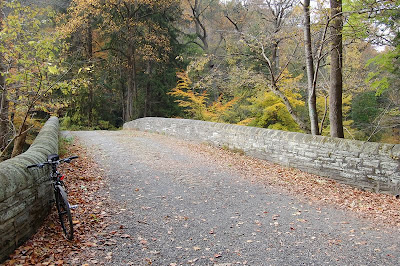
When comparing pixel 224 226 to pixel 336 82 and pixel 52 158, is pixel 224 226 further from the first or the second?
pixel 336 82

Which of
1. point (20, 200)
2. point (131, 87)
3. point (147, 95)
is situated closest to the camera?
point (20, 200)

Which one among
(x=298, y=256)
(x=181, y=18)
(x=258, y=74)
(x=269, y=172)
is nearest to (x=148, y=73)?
(x=181, y=18)

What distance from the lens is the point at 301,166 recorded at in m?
8.37

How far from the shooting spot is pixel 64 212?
12.8 feet

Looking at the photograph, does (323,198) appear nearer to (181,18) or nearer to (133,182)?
(133,182)

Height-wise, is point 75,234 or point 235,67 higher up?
point 235,67

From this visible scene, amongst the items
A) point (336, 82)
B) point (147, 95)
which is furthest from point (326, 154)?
point (147, 95)

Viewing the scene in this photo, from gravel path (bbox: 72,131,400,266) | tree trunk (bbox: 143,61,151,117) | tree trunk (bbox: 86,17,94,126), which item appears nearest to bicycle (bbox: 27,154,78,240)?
gravel path (bbox: 72,131,400,266)

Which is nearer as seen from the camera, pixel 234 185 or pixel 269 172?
pixel 234 185

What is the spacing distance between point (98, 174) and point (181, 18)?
18.6 m

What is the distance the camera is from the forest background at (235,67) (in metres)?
9.06

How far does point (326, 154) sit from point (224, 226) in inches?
174

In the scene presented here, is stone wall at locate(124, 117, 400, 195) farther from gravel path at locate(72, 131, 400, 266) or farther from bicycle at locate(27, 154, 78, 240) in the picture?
bicycle at locate(27, 154, 78, 240)

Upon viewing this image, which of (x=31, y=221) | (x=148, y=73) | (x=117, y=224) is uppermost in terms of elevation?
(x=148, y=73)
